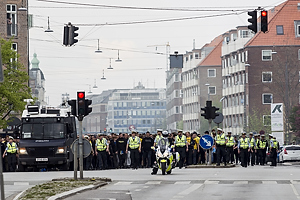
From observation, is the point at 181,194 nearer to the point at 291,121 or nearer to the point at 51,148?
the point at 51,148

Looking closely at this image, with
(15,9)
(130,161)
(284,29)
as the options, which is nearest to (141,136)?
(130,161)

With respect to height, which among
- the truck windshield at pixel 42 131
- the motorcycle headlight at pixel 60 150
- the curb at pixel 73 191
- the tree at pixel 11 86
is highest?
the tree at pixel 11 86

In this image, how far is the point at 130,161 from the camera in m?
40.0

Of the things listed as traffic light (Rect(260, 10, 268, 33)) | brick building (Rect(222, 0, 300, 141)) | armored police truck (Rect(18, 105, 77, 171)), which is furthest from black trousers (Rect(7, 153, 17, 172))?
brick building (Rect(222, 0, 300, 141))

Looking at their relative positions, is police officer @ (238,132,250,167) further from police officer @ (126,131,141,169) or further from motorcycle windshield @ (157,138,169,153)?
motorcycle windshield @ (157,138,169,153)

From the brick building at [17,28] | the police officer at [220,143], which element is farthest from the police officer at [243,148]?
the brick building at [17,28]

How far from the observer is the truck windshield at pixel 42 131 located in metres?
37.1

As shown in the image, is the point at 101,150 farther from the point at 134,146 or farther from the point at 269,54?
the point at 269,54

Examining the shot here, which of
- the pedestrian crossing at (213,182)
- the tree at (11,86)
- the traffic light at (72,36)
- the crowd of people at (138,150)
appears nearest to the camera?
the pedestrian crossing at (213,182)

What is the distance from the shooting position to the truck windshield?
1460 inches

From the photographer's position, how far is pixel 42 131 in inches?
1464

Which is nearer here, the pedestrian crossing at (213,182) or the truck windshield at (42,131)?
the pedestrian crossing at (213,182)

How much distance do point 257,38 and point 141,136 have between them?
232 ft

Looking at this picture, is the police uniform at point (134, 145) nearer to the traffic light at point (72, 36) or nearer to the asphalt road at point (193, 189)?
the traffic light at point (72, 36)
